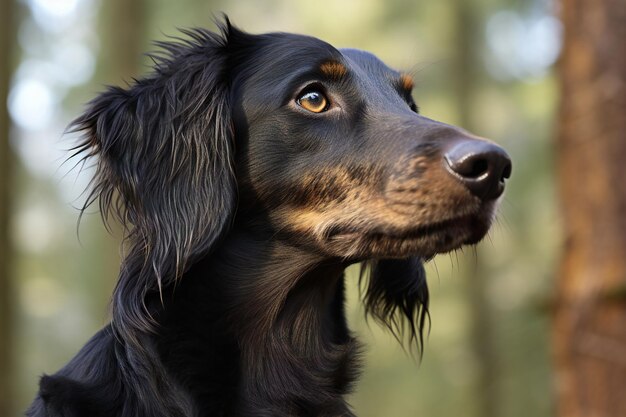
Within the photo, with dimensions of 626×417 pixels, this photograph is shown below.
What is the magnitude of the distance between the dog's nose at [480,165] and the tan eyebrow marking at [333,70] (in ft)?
2.41

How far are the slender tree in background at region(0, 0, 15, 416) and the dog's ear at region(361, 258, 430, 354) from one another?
6154mm

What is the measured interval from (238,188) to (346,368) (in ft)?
3.14

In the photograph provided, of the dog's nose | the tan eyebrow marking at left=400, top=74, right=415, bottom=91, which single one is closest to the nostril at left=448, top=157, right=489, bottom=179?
the dog's nose

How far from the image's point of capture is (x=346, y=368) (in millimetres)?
3660

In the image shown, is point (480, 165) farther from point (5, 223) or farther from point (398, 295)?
point (5, 223)

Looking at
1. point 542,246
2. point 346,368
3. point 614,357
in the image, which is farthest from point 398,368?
point 346,368

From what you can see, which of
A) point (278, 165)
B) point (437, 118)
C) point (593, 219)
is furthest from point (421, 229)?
point (437, 118)

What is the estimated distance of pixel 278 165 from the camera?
135 inches

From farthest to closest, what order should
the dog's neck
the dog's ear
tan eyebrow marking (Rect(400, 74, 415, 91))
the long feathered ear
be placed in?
the dog's ear → tan eyebrow marking (Rect(400, 74, 415, 91)) → the dog's neck → the long feathered ear

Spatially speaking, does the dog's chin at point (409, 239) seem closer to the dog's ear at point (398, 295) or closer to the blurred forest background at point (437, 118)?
the dog's ear at point (398, 295)

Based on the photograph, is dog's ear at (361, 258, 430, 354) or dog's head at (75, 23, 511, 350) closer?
dog's head at (75, 23, 511, 350)

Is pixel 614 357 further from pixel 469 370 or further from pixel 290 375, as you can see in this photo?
pixel 469 370

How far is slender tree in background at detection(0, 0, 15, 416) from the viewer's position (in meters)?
9.02

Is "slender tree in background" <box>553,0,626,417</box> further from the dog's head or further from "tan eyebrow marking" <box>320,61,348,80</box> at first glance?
"tan eyebrow marking" <box>320,61,348,80</box>
